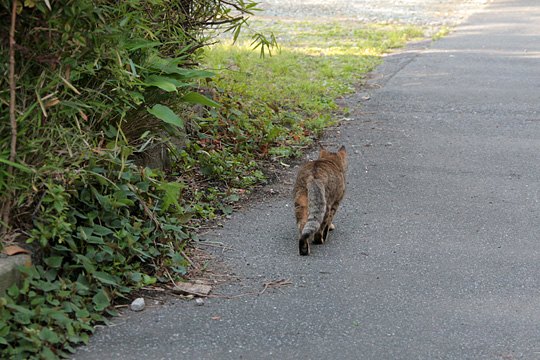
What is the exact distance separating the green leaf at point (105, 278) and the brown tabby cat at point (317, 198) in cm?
143

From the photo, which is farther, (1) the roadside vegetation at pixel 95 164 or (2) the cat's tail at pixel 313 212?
(2) the cat's tail at pixel 313 212

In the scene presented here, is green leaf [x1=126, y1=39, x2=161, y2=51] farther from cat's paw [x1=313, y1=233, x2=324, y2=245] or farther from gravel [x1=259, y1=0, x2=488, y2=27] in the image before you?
gravel [x1=259, y1=0, x2=488, y2=27]

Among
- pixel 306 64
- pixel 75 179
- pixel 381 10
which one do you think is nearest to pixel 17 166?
pixel 75 179

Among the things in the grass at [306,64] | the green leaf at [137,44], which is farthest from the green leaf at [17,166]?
the grass at [306,64]

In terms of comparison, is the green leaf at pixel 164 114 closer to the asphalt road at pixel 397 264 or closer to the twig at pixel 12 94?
the asphalt road at pixel 397 264

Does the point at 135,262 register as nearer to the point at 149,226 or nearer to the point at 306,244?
the point at 149,226

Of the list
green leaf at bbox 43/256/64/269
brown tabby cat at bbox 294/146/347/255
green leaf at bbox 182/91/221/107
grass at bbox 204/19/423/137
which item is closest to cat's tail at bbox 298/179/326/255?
brown tabby cat at bbox 294/146/347/255

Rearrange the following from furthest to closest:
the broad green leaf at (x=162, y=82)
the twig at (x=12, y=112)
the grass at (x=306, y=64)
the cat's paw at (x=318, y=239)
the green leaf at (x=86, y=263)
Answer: the grass at (x=306, y=64)
the cat's paw at (x=318, y=239)
the broad green leaf at (x=162, y=82)
the green leaf at (x=86, y=263)
the twig at (x=12, y=112)

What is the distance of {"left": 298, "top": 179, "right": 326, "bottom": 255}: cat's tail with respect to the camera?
5.55 meters

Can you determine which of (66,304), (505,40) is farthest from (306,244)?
(505,40)

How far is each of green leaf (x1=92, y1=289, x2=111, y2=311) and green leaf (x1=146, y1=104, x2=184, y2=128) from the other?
1.55 m

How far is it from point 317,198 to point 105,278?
5.66ft

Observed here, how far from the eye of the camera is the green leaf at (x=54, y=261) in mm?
4523

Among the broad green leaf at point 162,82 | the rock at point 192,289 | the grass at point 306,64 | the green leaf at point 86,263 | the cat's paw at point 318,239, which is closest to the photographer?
the green leaf at point 86,263
